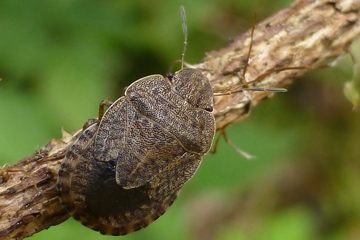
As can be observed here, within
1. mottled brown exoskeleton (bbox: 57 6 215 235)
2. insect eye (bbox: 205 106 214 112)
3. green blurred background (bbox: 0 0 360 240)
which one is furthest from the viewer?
green blurred background (bbox: 0 0 360 240)

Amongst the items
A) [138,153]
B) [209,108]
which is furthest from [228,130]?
[138,153]

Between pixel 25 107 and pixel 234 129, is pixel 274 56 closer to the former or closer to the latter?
pixel 234 129

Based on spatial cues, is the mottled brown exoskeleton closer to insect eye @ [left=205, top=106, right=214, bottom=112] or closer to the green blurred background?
insect eye @ [left=205, top=106, right=214, bottom=112]

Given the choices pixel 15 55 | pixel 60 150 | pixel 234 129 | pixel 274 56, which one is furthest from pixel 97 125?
pixel 234 129

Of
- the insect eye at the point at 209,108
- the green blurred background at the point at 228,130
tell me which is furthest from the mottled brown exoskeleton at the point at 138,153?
the green blurred background at the point at 228,130

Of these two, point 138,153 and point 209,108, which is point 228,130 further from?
point 138,153

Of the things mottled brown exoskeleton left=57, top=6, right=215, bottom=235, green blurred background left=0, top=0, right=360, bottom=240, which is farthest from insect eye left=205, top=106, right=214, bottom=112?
green blurred background left=0, top=0, right=360, bottom=240
